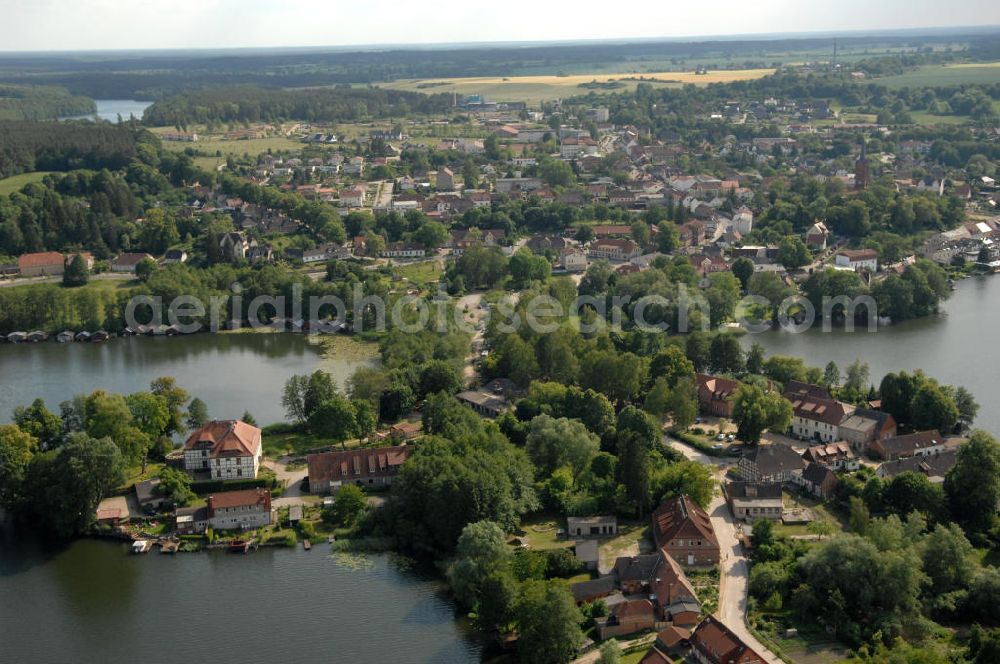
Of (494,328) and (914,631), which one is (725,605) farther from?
(494,328)

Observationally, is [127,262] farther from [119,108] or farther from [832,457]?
[119,108]

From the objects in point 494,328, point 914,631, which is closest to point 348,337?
point 494,328

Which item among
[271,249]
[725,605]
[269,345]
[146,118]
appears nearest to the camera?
[725,605]

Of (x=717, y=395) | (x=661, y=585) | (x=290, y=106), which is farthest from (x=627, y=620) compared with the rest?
(x=290, y=106)

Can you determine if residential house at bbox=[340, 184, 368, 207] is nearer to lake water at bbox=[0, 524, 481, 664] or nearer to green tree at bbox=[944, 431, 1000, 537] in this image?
lake water at bbox=[0, 524, 481, 664]

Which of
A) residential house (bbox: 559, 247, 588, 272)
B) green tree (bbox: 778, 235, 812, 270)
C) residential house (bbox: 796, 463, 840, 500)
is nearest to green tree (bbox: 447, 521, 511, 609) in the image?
residential house (bbox: 796, 463, 840, 500)

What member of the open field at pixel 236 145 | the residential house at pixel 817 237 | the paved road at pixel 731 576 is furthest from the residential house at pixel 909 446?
the open field at pixel 236 145
